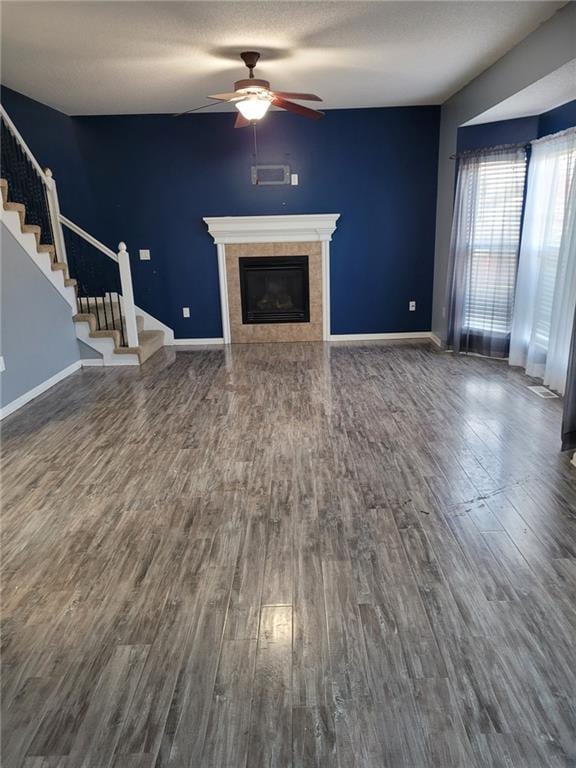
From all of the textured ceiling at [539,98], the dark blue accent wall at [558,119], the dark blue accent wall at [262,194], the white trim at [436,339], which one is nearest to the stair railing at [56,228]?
the dark blue accent wall at [262,194]

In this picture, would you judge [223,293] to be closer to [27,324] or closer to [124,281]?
[124,281]

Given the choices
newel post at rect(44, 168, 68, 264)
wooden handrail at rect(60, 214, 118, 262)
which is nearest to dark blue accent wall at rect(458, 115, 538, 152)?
wooden handrail at rect(60, 214, 118, 262)

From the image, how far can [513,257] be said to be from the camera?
17.9 feet

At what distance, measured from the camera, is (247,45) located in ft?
12.6

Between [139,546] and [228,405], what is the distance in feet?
6.95

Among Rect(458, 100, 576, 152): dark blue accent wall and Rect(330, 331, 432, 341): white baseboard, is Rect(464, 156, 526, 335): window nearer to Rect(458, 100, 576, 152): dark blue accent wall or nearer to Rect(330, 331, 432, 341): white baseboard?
Rect(458, 100, 576, 152): dark blue accent wall

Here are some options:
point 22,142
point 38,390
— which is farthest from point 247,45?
point 38,390

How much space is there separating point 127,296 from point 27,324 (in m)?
1.26

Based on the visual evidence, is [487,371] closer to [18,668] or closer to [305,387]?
[305,387]

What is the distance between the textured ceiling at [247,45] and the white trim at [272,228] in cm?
148

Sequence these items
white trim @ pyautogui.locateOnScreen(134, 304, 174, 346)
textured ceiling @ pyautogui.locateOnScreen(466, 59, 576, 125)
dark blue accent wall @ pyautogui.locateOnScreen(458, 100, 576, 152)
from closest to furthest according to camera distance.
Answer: textured ceiling @ pyautogui.locateOnScreen(466, 59, 576, 125), dark blue accent wall @ pyautogui.locateOnScreen(458, 100, 576, 152), white trim @ pyautogui.locateOnScreen(134, 304, 174, 346)

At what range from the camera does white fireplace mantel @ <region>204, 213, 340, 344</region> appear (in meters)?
6.55

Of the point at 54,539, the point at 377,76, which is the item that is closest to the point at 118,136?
the point at 377,76

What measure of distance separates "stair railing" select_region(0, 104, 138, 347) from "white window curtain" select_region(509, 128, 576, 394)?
4.19 m
